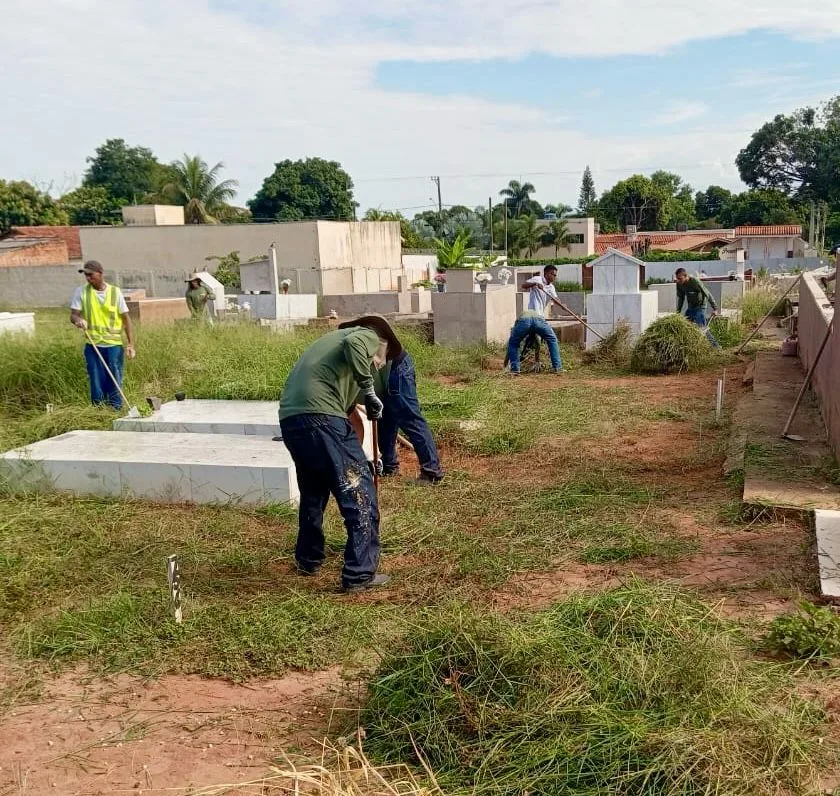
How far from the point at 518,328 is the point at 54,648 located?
8.65m

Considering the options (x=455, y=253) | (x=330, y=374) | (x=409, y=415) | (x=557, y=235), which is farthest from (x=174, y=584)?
(x=557, y=235)

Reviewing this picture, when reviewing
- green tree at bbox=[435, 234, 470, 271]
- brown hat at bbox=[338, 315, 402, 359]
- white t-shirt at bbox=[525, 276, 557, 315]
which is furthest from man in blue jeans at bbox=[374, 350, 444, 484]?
green tree at bbox=[435, 234, 470, 271]

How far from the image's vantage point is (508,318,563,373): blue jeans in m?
11.7

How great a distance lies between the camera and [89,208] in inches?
1998

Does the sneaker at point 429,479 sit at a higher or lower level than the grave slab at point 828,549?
lower

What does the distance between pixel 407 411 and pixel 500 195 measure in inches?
2875

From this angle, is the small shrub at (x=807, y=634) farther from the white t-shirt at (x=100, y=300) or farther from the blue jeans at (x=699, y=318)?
the blue jeans at (x=699, y=318)

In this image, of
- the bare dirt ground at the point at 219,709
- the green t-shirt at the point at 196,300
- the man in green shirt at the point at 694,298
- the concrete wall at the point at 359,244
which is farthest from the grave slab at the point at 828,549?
the concrete wall at the point at 359,244

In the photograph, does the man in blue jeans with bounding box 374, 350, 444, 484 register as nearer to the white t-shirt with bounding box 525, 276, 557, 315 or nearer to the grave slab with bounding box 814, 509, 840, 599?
the grave slab with bounding box 814, 509, 840, 599

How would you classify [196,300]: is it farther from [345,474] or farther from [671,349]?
[345,474]

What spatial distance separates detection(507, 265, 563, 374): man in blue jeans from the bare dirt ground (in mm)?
6676

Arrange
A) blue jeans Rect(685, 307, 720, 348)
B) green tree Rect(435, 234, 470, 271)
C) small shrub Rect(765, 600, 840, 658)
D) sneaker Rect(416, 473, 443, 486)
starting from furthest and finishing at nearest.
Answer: green tree Rect(435, 234, 470, 271) < blue jeans Rect(685, 307, 720, 348) < sneaker Rect(416, 473, 443, 486) < small shrub Rect(765, 600, 840, 658)

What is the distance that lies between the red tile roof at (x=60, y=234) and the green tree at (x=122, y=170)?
21.5 metres

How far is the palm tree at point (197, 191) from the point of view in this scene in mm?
45656
